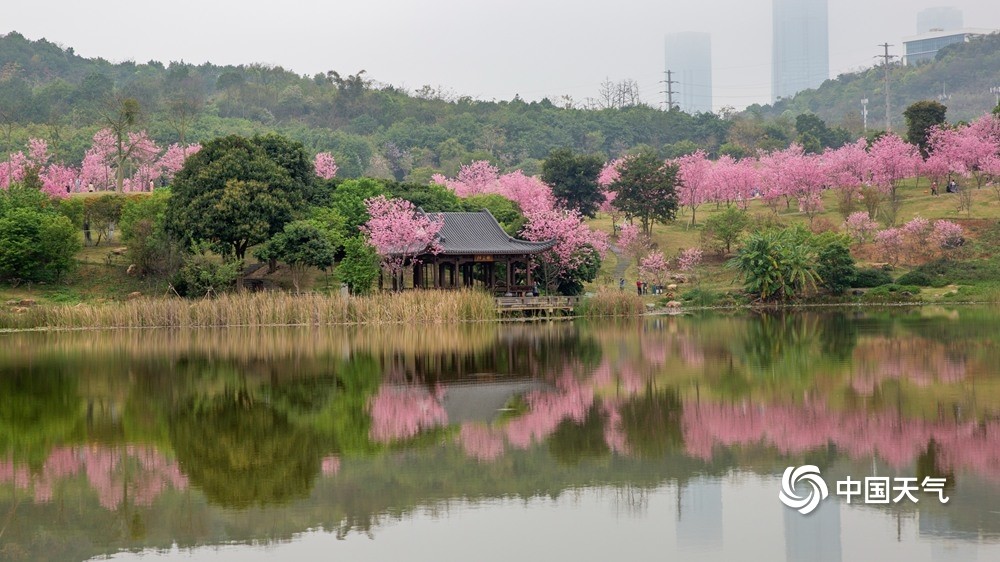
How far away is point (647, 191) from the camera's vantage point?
2606 inches

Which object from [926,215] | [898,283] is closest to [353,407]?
[898,283]

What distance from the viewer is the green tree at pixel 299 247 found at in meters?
49.9

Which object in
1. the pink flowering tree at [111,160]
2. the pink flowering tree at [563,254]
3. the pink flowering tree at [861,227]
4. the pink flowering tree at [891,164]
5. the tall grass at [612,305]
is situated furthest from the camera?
the pink flowering tree at [111,160]

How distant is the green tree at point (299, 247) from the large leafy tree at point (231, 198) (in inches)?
51.0

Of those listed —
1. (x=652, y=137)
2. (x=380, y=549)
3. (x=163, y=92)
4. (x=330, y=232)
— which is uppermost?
(x=163, y=92)

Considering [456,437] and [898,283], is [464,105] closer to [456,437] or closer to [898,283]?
[898,283]

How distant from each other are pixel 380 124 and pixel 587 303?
261 ft

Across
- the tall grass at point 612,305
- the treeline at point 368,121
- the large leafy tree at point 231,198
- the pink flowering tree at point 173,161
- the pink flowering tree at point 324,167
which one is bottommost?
the tall grass at point 612,305

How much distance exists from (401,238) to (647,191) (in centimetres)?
2081

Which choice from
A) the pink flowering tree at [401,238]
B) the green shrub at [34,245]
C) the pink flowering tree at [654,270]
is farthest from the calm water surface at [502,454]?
the pink flowering tree at [654,270]

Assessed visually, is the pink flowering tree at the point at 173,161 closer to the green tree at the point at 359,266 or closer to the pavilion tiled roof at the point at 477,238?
the green tree at the point at 359,266

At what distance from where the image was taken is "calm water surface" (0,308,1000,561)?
11.9m

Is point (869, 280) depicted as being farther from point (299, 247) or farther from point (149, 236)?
point (149, 236)

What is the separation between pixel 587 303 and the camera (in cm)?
4791
